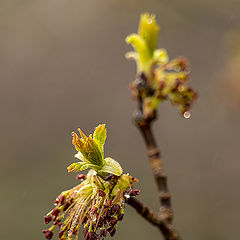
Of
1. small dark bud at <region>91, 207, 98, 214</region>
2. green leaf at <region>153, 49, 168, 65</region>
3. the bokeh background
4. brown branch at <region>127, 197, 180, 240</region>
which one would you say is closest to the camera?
small dark bud at <region>91, 207, 98, 214</region>

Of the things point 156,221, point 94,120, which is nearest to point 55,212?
point 156,221

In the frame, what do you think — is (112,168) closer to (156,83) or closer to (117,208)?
(117,208)

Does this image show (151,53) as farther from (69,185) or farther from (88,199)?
(69,185)

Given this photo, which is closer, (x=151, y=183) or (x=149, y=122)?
(x=149, y=122)

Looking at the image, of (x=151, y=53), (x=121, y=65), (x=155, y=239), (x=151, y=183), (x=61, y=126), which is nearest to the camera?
(x=151, y=53)

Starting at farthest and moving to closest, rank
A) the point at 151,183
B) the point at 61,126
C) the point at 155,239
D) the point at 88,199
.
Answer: the point at 61,126, the point at 151,183, the point at 155,239, the point at 88,199

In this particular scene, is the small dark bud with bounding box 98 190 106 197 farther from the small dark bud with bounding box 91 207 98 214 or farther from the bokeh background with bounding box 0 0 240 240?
the bokeh background with bounding box 0 0 240 240

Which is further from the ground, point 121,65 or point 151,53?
point 121,65

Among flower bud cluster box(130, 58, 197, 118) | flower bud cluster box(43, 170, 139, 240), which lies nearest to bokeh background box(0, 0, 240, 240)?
flower bud cluster box(130, 58, 197, 118)
